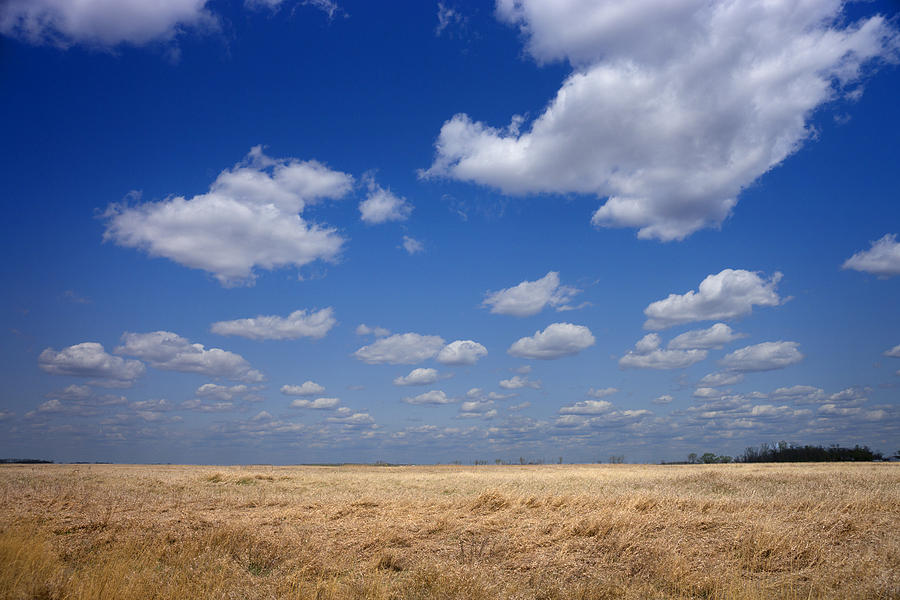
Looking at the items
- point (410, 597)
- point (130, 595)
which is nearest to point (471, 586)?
point (410, 597)

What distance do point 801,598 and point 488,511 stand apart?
983cm

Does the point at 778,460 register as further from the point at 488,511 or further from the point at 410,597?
the point at 410,597

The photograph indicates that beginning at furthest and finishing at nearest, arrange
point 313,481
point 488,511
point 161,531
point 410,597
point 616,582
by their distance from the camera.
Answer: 1. point 313,481
2. point 488,511
3. point 161,531
4. point 616,582
5. point 410,597

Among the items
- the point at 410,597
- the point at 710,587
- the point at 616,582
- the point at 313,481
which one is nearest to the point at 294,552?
the point at 410,597

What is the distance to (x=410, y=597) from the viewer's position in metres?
10.5

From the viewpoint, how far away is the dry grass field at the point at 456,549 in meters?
10.7

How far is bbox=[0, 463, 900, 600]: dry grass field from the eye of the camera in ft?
35.1

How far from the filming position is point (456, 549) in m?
13.7

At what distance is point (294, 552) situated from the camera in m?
13.0

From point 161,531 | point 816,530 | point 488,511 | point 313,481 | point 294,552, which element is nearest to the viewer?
point 294,552

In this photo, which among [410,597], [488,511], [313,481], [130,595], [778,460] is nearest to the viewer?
[130,595]

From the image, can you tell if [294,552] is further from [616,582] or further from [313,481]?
[313,481]

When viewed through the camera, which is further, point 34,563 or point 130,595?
point 34,563

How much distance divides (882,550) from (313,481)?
31.4 metres
